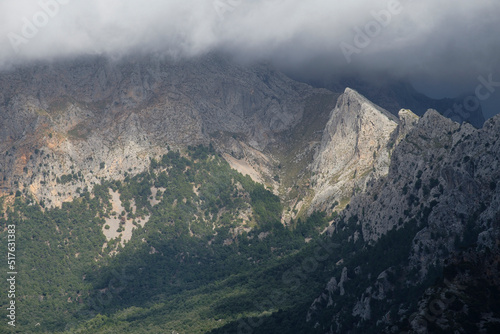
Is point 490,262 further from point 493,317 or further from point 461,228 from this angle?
point 461,228

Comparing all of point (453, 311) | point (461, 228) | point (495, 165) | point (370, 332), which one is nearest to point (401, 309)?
point (370, 332)

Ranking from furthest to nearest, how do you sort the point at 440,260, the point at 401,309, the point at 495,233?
1. the point at 440,260
2. the point at 401,309
3. the point at 495,233

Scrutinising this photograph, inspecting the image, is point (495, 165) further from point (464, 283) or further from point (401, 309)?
point (464, 283)

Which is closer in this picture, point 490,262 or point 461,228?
point 490,262

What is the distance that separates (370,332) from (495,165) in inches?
2371

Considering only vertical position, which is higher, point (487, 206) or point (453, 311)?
point (487, 206)

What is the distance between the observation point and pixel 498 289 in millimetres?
126312

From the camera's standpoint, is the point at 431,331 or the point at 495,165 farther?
the point at 495,165

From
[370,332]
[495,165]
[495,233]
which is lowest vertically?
[370,332]

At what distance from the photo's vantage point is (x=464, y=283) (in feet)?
420

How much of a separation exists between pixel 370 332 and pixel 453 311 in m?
76.8

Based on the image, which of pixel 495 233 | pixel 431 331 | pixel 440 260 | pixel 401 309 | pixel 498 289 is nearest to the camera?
pixel 431 331

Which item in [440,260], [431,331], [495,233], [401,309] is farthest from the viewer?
[440,260]

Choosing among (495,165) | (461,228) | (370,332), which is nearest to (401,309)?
(370,332)
